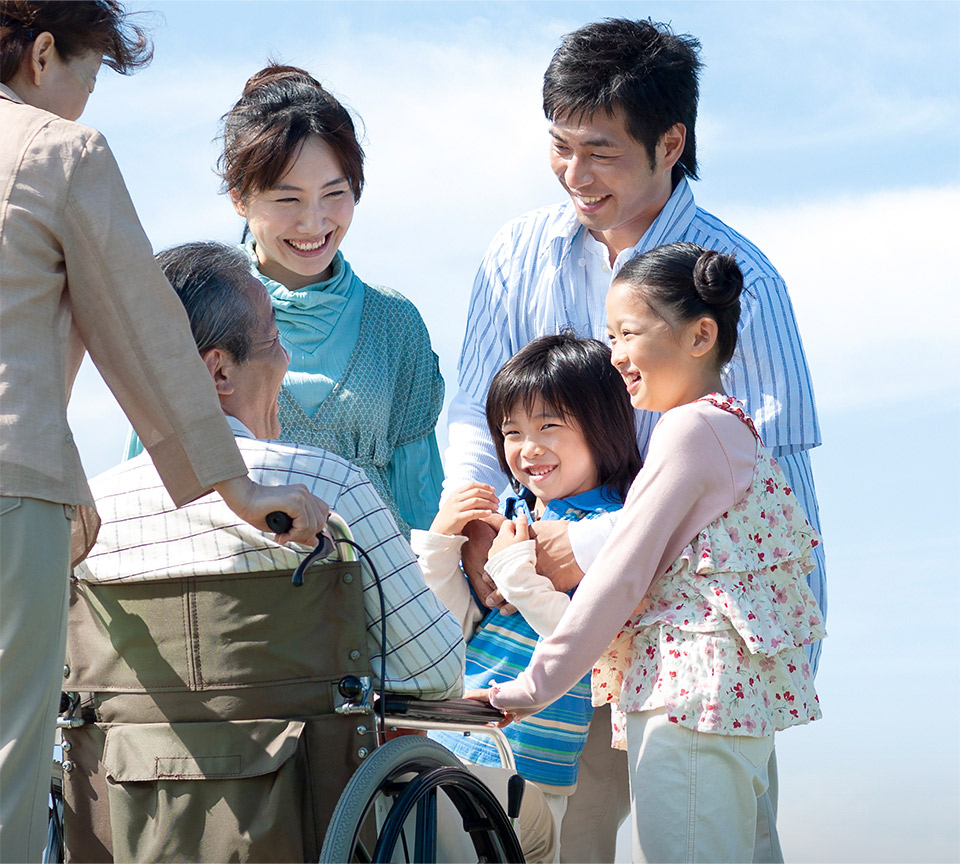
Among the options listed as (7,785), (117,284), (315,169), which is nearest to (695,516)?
(117,284)

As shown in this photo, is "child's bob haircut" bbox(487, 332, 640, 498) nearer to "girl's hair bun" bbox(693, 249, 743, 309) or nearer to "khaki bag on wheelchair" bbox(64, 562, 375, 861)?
"girl's hair bun" bbox(693, 249, 743, 309)

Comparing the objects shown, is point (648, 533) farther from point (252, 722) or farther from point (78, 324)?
point (78, 324)

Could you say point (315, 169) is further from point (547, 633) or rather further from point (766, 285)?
point (547, 633)

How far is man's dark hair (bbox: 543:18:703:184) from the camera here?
10.5ft

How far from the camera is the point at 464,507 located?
2877mm

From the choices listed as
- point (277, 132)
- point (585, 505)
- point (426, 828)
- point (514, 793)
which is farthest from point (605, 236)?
point (426, 828)

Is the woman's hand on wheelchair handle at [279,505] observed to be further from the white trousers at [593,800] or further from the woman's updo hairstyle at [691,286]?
the white trousers at [593,800]

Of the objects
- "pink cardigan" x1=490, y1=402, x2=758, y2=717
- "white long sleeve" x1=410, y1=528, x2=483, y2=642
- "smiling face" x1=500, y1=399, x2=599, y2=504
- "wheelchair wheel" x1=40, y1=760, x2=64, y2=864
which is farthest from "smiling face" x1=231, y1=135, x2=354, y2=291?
"wheelchair wheel" x1=40, y1=760, x2=64, y2=864

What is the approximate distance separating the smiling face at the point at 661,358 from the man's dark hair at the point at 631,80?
845mm

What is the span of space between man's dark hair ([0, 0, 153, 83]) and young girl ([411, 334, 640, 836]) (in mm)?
1216

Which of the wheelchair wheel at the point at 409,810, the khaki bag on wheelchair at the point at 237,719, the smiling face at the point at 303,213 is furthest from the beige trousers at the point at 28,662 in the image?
the smiling face at the point at 303,213

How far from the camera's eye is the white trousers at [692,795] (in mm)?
2277

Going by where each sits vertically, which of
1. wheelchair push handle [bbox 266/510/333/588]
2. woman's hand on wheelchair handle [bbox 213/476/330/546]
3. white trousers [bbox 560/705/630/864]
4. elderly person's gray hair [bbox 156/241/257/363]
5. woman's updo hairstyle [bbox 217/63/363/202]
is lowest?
white trousers [bbox 560/705/630/864]

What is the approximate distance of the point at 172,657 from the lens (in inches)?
83.0
